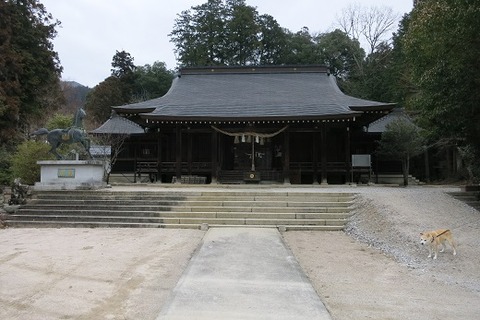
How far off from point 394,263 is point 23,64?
1921cm

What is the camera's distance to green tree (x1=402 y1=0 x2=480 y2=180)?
8711mm

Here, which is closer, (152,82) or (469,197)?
(469,197)

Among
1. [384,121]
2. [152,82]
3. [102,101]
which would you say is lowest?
[384,121]

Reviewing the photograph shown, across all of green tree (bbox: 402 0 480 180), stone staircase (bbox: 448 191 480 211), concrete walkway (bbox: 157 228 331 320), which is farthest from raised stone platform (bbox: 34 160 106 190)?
stone staircase (bbox: 448 191 480 211)

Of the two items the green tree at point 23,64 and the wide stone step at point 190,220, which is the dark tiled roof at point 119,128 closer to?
the green tree at point 23,64

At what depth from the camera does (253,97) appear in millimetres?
19766

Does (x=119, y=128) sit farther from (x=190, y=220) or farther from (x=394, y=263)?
(x=394, y=263)

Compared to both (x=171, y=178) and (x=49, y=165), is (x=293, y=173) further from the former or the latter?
(x=49, y=165)

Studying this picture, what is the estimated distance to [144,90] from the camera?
41344 mm

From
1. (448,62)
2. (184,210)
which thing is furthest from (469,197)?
(184,210)

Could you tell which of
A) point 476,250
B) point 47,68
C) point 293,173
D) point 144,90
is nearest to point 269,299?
point 476,250

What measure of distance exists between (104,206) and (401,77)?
→ 2368 cm

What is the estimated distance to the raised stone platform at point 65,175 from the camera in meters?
12.8

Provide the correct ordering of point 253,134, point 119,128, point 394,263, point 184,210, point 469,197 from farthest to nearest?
point 119,128
point 253,134
point 469,197
point 184,210
point 394,263
